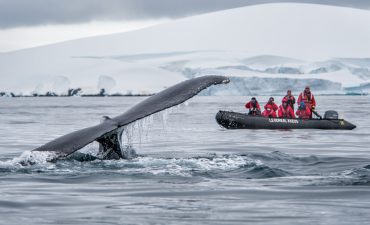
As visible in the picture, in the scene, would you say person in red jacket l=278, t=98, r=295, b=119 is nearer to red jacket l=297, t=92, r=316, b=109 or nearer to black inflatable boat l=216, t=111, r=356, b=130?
red jacket l=297, t=92, r=316, b=109

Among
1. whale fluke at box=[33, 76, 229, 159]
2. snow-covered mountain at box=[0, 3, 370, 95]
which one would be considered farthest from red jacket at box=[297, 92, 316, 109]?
snow-covered mountain at box=[0, 3, 370, 95]

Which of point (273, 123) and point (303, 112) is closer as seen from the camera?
point (273, 123)

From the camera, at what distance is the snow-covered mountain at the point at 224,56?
2827 inches

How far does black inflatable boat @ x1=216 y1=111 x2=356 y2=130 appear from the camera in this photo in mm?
19859

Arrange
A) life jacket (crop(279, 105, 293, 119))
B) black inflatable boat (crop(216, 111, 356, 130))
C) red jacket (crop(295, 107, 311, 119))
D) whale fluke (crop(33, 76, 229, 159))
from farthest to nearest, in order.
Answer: life jacket (crop(279, 105, 293, 119)), red jacket (crop(295, 107, 311, 119)), black inflatable boat (crop(216, 111, 356, 130)), whale fluke (crop(33, 76, 229, 159))

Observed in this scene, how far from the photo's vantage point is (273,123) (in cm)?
1991

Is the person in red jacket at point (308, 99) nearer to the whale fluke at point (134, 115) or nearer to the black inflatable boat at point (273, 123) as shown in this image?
the black inflatable boat at point (273, 123)

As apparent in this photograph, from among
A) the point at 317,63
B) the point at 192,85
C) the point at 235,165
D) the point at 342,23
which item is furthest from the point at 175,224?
the point at 342,23

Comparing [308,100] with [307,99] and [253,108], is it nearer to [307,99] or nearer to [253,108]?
[307,99]

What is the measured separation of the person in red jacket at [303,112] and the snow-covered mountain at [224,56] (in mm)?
46085

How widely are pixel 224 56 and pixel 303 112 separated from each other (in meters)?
Result: 64.4

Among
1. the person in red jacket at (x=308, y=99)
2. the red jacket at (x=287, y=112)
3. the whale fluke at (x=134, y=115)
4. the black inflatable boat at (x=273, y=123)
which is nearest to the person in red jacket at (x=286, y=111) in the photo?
the red jacket at (x=287, y=112)

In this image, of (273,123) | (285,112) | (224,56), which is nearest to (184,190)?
(273,123)

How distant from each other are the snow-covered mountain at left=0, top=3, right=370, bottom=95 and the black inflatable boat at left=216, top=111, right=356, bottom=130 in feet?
156
